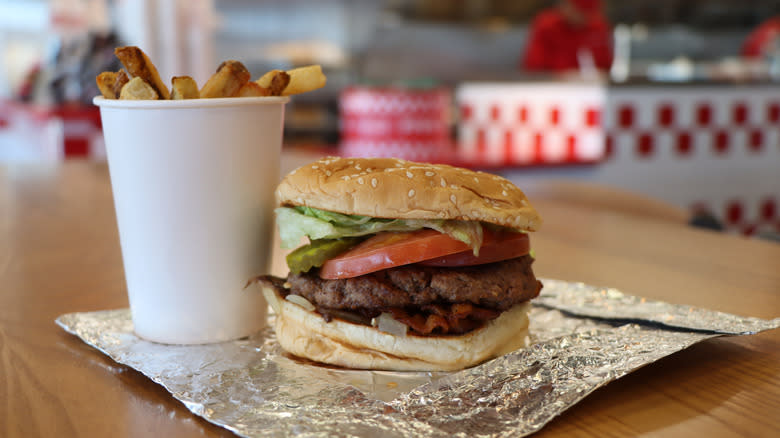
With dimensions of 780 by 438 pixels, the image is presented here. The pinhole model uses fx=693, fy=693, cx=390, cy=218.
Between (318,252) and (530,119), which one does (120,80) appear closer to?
(318,252)

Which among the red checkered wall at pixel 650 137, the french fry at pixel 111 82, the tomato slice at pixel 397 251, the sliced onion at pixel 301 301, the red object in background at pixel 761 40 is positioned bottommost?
the red checkered wall at pixel 650 137

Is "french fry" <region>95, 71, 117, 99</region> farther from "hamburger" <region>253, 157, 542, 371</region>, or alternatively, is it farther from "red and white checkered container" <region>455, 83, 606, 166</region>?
"red and white checkered container" <region>455, 83, 606, 166</region>

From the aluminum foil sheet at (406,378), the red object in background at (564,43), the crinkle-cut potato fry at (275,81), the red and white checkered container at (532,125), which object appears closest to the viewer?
the aluminum foil sheet at (406,378)

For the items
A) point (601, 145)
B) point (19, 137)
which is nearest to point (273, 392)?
point (601, 145)

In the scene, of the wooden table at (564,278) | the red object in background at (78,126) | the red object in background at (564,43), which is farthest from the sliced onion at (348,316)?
the red object in background at (564,43)

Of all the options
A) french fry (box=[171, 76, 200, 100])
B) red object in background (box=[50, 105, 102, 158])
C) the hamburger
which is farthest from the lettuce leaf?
red object in background (box=[50, 105, 102, 158])

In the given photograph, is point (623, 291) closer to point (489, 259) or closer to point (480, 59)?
point (489, 259)

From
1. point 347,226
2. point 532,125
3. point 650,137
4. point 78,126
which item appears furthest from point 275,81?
point 650,137

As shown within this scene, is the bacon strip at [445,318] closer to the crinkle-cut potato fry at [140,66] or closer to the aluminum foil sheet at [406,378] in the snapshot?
the aluminum foil sheet at [406,378]
